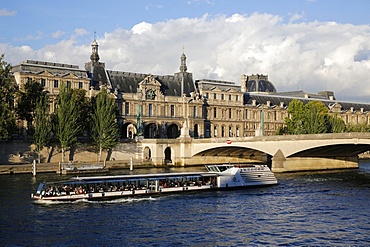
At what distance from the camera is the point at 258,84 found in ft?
601

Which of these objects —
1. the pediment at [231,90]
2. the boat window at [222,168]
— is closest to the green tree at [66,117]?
the boat window at [222,168]

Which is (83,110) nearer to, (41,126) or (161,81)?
(41,126)

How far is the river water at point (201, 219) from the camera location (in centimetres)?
4044

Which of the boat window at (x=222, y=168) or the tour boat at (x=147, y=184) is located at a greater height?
the boat window at (x=222, y=168)

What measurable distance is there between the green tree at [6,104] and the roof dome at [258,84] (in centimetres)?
10286

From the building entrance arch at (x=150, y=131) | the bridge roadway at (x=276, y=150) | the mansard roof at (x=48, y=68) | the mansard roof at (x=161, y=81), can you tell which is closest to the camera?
the bridge roadway at (x=276, y=150)

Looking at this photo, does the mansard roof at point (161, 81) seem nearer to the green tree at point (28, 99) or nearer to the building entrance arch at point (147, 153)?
the building entrance arch at point (147, 153)

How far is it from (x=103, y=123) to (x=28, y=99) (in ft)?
46.3

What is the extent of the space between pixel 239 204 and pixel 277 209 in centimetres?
514

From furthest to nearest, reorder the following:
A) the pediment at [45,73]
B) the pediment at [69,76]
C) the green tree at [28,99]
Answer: the pediment at [69,76]
the pediment at [45,73]
the green tree at [28,99]

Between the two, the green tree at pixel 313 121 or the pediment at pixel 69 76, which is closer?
the pediment at pixel 69 76

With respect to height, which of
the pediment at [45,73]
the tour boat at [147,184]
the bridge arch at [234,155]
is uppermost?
the pediment at [45,73]

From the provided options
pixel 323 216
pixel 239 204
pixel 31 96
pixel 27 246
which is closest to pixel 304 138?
pixel 239 204

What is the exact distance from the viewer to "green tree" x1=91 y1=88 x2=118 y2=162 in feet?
333
